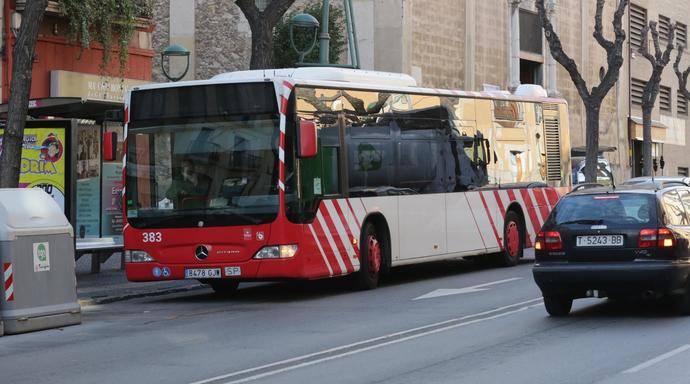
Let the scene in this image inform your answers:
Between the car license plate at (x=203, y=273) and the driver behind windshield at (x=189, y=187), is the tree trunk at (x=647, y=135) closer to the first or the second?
the driver behind windshield at (x=189, y=187)

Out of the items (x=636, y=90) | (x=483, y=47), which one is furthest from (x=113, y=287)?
(x=636, y=90)

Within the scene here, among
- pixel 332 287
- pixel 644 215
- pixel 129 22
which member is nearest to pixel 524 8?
pixel 129 22

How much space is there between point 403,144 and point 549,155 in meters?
6.20

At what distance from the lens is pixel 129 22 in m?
27.0

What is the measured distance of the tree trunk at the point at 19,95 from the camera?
1742 centimetres

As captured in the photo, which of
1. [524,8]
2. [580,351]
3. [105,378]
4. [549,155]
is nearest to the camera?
[105,378]

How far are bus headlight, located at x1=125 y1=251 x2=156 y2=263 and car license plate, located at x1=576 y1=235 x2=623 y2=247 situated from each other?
635cm

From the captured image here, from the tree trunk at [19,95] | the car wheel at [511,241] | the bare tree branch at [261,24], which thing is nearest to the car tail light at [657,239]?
the tree trunk at [19,95]

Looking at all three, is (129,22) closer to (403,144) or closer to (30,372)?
(403,144)

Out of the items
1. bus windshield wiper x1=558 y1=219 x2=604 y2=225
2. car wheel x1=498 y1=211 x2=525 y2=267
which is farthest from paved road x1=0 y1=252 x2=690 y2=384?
car wheel x1=498 y1=211 x2=525 y2=267

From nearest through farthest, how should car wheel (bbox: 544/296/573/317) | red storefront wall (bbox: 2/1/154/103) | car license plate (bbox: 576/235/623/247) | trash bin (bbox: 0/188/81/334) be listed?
car license plate (bbox: 576/235/623/247)
car wheel (bbox: 544/296/573/317)
trash bin (bbox: 0/188/81/334)
red storefront wall (bbox: 2/1/154/103)

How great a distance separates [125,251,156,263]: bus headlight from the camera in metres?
17.5

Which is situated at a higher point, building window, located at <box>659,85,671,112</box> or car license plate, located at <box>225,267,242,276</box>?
building window, located at <box>659,85,671,112</box>

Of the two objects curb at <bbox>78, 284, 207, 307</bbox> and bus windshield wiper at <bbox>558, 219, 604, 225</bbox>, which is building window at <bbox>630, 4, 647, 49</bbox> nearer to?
curb at <bbox>78, 284, 207, 307</bbox>
